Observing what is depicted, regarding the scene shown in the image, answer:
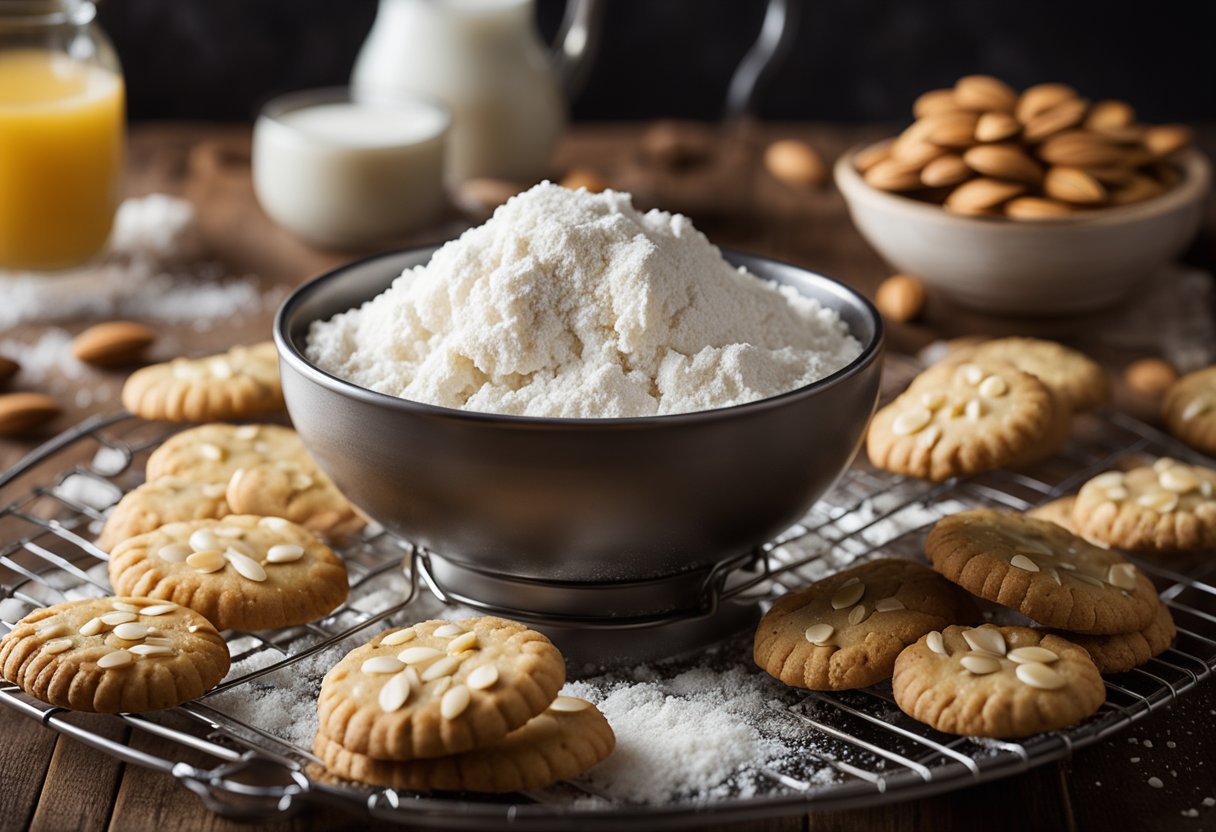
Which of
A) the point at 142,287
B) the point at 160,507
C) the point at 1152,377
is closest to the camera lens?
the point at 160,507

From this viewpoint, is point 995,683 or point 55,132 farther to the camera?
point 55,132

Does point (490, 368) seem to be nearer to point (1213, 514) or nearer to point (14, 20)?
point (1213, 514)

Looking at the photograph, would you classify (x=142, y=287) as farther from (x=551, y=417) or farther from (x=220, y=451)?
(x=551, y=417)

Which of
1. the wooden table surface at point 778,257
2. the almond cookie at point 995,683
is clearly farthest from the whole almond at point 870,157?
the almond cookie at point 995,683

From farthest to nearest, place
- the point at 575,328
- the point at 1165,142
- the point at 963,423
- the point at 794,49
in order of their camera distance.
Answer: the point at 794,49, the point at 1165,142, the point at 963,423, the point at 575,328

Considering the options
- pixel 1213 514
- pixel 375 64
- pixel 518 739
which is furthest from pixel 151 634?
pixel 375 64

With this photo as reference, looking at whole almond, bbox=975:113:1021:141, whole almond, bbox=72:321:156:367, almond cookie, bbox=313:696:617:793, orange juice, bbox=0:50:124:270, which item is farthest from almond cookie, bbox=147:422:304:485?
whole almond, bbox=975:113:1021:141

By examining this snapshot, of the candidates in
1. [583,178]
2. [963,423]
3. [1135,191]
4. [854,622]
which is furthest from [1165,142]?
[854,622]
